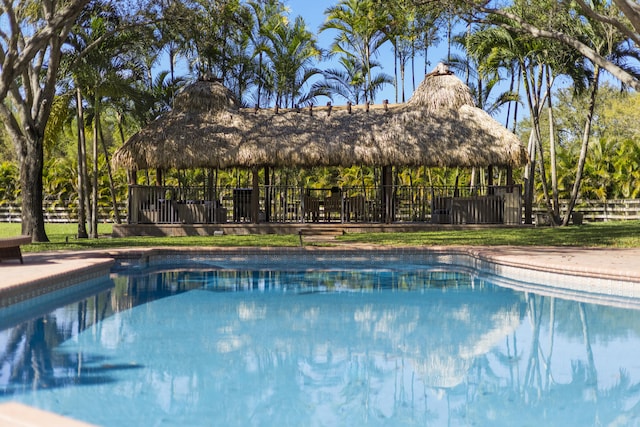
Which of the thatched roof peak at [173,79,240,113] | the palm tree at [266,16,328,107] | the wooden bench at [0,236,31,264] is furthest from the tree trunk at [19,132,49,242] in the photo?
the palm tree at [266,16,328,107]

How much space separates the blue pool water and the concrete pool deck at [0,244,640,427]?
1.16 feet

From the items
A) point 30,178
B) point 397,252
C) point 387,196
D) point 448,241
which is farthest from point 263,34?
point 397,252

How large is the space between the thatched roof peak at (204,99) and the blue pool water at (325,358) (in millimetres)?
11787

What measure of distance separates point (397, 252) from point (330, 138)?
7.22 m

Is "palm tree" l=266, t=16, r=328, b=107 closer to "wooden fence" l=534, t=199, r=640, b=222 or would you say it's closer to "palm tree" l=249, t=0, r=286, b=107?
"palm tree" l=249, t=0, r=286, b=107

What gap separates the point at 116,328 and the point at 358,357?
→ 2.65 meters

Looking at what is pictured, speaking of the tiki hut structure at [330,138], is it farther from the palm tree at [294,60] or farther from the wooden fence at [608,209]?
the wooden fence at [608,209]

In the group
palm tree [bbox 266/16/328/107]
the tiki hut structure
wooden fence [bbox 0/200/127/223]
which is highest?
palm tree [bbox 266/16/328/107]

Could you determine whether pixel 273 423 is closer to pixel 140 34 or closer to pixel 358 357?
pixel 358 357

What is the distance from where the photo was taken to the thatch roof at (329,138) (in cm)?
1862

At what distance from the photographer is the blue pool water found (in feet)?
14.0

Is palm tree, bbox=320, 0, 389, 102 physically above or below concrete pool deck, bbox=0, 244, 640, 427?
above

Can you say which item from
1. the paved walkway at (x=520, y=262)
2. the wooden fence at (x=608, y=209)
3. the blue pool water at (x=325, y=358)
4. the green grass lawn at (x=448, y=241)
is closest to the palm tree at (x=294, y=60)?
the wooden fence at (x=608, y=209)

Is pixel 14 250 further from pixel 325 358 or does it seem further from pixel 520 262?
pixel 520 262
